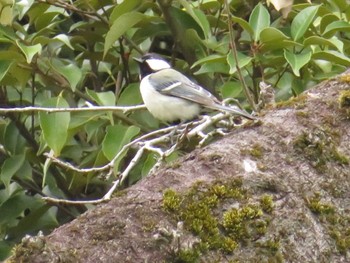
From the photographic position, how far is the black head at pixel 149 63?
3456 mm

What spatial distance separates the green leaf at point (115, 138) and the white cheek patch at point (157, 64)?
17.6 inches

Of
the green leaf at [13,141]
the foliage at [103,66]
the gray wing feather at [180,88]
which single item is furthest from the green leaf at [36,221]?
the gray wing feather at [180,88]

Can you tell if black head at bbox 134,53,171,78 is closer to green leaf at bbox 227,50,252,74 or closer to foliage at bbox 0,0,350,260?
foliage at bbox 0,0,350,260

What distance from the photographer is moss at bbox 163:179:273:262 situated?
1.67 meters

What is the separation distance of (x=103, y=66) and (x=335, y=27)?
1.01m

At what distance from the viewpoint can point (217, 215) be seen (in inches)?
67.6

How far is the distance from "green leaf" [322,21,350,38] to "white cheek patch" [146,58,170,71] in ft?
2.18

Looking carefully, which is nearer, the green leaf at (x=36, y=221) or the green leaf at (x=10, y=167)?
the green leaf at (x=10, y=167)

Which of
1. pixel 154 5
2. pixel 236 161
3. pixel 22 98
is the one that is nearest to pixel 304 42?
pixel 154 5

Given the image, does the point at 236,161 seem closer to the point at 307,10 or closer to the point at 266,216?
the point at 266,216

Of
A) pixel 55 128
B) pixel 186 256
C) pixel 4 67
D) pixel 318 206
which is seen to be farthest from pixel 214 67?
pixel 186 256

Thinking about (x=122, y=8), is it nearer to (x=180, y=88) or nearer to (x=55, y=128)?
(x=180, y=88)

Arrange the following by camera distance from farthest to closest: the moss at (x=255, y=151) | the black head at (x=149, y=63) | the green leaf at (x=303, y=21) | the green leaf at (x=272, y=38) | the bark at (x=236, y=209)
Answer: the black head at (x=149, y=63) < the green leaf at (x=303, y=21) < the green leaf at (x=272, y=38) < the moss at (x=255, y=151) < the bark at (x=236, y=209)

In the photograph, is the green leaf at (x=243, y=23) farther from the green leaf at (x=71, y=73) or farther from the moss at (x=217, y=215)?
the moss at (x=217, y=215)
